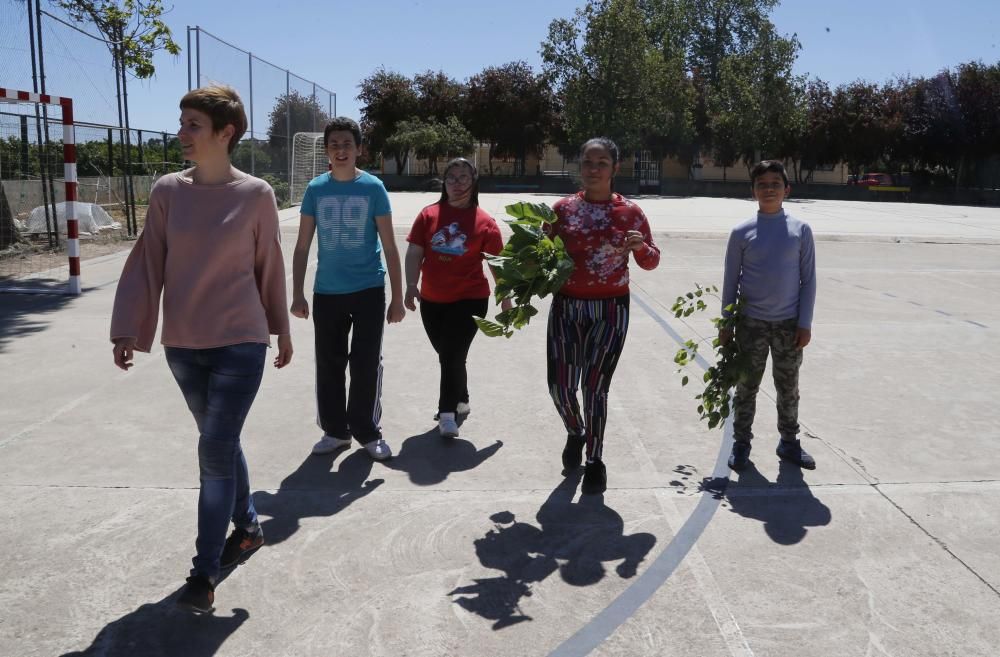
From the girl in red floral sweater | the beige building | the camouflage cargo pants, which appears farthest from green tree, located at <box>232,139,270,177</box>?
the beige building

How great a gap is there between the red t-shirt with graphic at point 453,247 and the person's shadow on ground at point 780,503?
1.97m

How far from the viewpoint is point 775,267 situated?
16.1 feet

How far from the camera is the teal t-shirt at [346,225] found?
4918mm

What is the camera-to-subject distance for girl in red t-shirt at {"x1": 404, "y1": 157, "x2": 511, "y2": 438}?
17.9ft

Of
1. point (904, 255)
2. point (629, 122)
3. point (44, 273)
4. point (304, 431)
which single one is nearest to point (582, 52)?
point (629, 122)

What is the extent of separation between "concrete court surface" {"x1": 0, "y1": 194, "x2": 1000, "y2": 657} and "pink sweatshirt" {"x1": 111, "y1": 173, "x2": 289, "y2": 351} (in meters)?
1.05

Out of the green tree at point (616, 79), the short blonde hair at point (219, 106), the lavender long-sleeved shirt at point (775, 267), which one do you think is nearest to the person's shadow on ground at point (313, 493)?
the short blonde hair at point (219, 106)

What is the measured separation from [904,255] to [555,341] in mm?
14114

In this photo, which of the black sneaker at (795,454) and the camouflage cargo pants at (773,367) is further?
the black sneaker at (795,454)

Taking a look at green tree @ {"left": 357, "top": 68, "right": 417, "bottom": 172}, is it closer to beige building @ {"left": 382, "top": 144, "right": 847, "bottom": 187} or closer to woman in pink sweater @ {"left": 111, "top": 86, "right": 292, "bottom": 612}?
beige building @ {"left": 382, "top": 144, "right": 847, "bottom": 187}

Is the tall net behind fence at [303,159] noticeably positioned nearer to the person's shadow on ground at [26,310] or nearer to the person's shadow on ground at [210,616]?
the person's shadow on ground at [26,310]

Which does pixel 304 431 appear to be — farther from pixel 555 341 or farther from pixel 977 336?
pixel 977 336

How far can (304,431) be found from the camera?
18.6 feet

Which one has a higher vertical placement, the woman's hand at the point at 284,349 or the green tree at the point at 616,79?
the green tree at the point at 616,79
